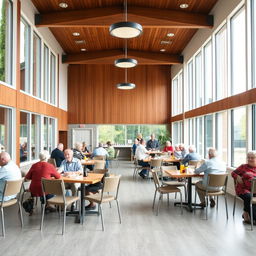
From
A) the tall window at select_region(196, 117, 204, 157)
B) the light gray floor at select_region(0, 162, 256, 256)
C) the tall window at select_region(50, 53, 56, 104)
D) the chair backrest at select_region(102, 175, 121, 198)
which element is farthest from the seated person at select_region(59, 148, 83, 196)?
the tall window at select_region(50, 53, 56, 104)

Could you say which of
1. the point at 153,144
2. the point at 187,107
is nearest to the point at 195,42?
the point at 187,107

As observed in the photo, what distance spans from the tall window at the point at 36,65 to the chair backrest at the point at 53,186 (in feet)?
20.0

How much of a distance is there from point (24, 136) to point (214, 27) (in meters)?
6.86

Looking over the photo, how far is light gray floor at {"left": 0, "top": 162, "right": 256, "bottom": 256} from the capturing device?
3865 mm

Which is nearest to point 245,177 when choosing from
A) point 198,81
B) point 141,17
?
point 141,17

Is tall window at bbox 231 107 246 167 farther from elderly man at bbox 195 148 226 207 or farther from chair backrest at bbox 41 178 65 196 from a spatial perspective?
chair backrest at bbox 41 178 65 196

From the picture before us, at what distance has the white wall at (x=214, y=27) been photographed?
7977 millimetres

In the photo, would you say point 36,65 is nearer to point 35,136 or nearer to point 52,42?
point 52,42

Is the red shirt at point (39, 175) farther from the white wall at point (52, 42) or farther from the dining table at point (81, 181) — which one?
the white wall at point (52, 42)

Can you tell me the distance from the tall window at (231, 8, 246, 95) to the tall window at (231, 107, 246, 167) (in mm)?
587

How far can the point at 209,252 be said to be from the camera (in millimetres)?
3803

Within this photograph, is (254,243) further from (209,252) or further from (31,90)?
(31,90)

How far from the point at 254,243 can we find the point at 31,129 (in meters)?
7.77

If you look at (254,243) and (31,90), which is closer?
(254,243)
